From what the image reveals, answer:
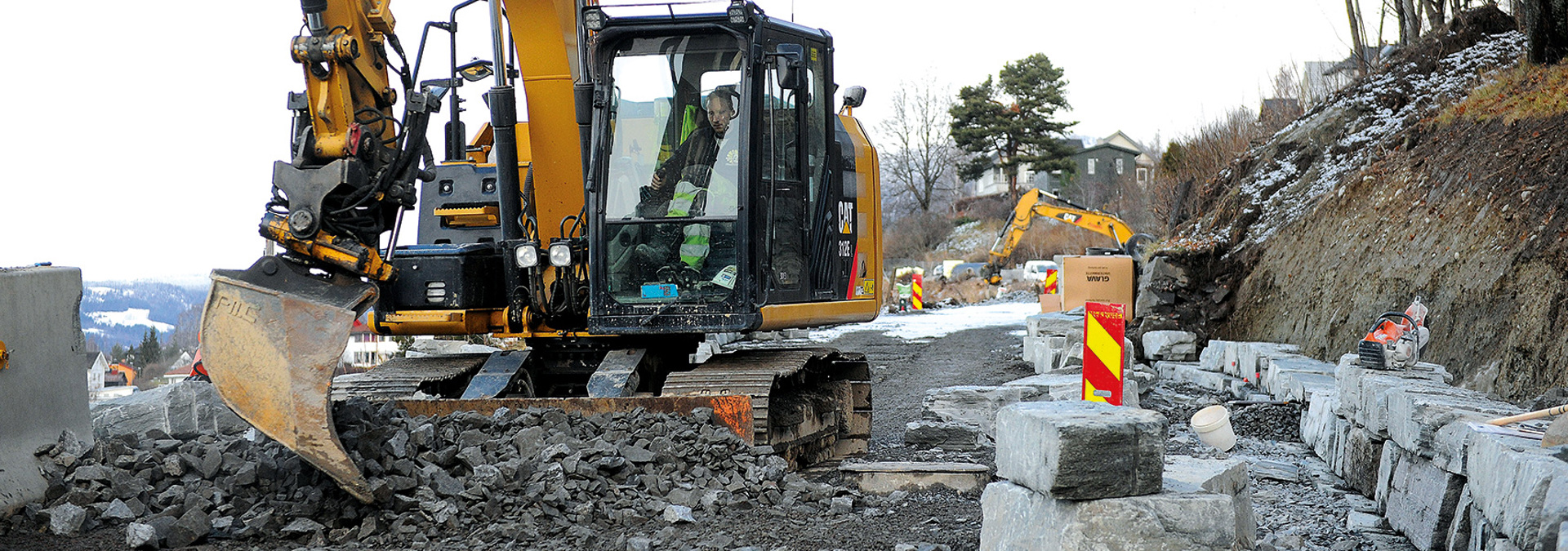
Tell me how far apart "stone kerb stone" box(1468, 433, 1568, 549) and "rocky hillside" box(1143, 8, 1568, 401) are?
3.25 metres

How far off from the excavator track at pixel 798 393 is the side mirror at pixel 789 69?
1589 mm

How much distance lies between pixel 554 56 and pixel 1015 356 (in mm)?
10314

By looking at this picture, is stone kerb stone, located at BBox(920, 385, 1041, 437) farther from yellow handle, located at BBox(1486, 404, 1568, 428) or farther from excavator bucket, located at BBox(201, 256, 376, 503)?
excavator bucket, located at BBox(201, 256, 376, 503)

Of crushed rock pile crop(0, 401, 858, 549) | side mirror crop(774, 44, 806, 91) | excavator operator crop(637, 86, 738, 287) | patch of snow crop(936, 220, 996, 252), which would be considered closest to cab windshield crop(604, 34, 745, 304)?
excavator operator crop(637, 86, 738, 287)

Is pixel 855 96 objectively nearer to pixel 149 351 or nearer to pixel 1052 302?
pixel 149 351

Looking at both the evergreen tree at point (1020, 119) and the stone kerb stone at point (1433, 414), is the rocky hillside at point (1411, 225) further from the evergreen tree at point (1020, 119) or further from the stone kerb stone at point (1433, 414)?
the evergreen tree at point (1020, 119)

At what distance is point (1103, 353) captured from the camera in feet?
20.7

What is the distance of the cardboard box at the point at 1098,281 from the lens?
1473cm

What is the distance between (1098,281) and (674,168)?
9852 millimetres

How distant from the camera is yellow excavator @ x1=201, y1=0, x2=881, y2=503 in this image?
5469 millimetres

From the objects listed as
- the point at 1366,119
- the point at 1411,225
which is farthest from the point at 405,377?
the point at 1366,119

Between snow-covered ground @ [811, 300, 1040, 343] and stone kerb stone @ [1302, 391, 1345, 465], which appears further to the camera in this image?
snow-covered ground @ [811, 300, 1040, 343]

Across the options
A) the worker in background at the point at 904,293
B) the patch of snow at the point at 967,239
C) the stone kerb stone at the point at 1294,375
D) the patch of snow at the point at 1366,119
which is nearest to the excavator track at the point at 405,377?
the stone kerb stone at the point at 1294,375

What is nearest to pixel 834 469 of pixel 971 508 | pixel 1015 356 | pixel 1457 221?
pixel 971 508
